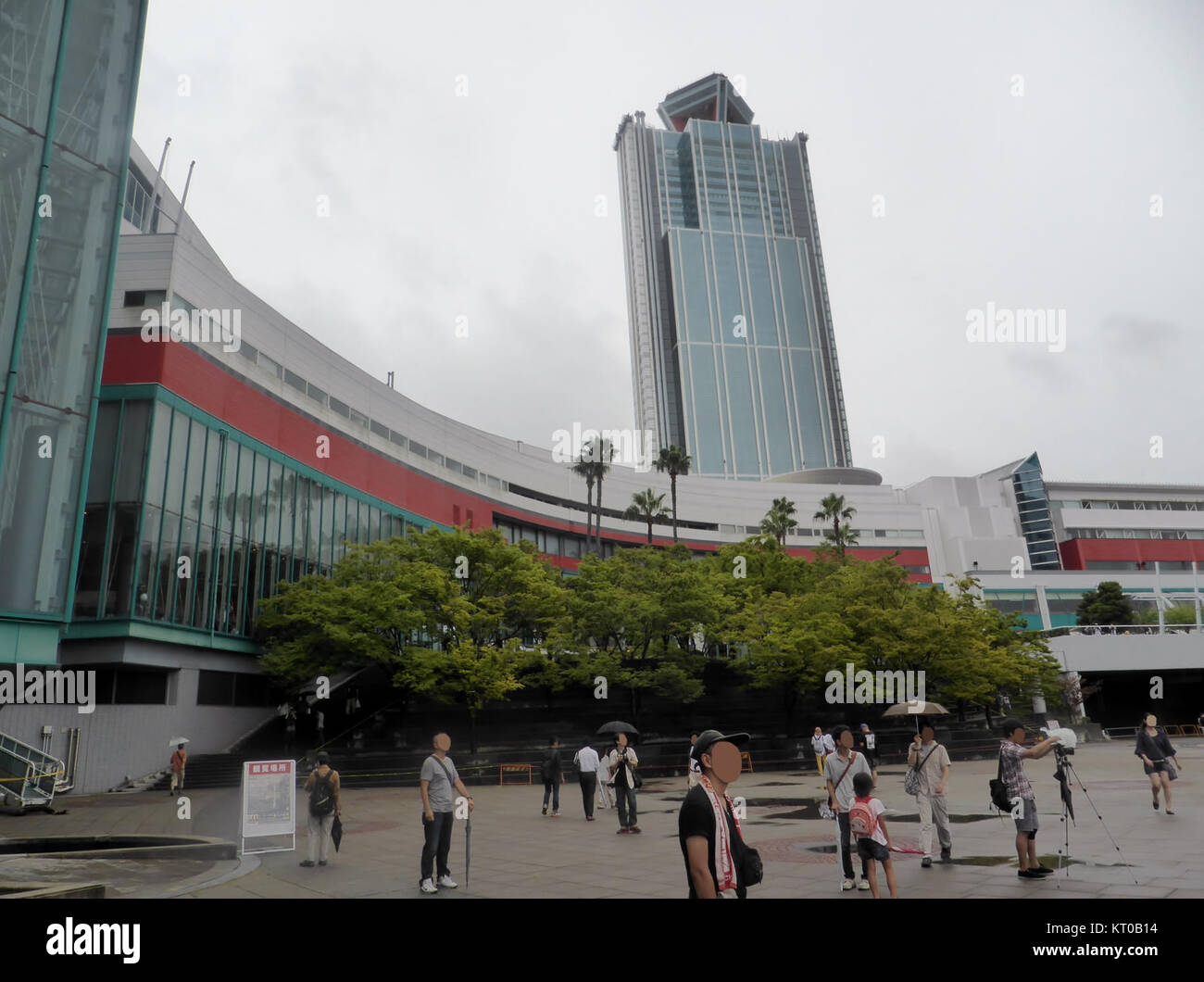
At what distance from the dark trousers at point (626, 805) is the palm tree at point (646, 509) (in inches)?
1702

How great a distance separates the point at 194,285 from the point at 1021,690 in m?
45.5

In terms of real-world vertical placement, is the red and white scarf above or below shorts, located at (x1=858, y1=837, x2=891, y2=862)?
above

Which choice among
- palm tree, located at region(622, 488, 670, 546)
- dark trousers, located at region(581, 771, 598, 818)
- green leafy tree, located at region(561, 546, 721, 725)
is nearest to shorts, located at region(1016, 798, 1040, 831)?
dark trousers, located at region(581, 771, 598, 818)

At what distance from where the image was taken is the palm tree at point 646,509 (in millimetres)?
60625

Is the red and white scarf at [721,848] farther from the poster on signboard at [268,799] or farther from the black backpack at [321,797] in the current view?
the poster on signboard at [268,799]

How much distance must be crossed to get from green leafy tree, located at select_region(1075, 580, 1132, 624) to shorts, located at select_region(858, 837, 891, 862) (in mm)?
79467

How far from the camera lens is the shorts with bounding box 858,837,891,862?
7926 mm

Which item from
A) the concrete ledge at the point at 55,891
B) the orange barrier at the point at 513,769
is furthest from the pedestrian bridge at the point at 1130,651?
the concrete ledge at the point at 55,891

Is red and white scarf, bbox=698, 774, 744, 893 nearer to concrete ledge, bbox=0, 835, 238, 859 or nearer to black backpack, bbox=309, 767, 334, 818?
black backpack, bbox=309, 767, 334, 818

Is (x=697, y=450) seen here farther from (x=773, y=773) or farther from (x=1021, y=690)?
(x=773, y=773)

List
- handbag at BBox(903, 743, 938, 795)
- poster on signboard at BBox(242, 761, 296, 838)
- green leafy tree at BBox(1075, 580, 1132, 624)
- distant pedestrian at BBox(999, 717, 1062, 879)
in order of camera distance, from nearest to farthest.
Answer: distant pedestrian at BBox(999, 717, 1062, 879) → handbag at BBox(903, 743, 938, 795) → poster on signboard at BBox(242, 761, 296, 838) → green leafy tree at BBox(1075, 580, 1132, 624)

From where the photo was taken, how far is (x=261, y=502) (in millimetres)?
36500
